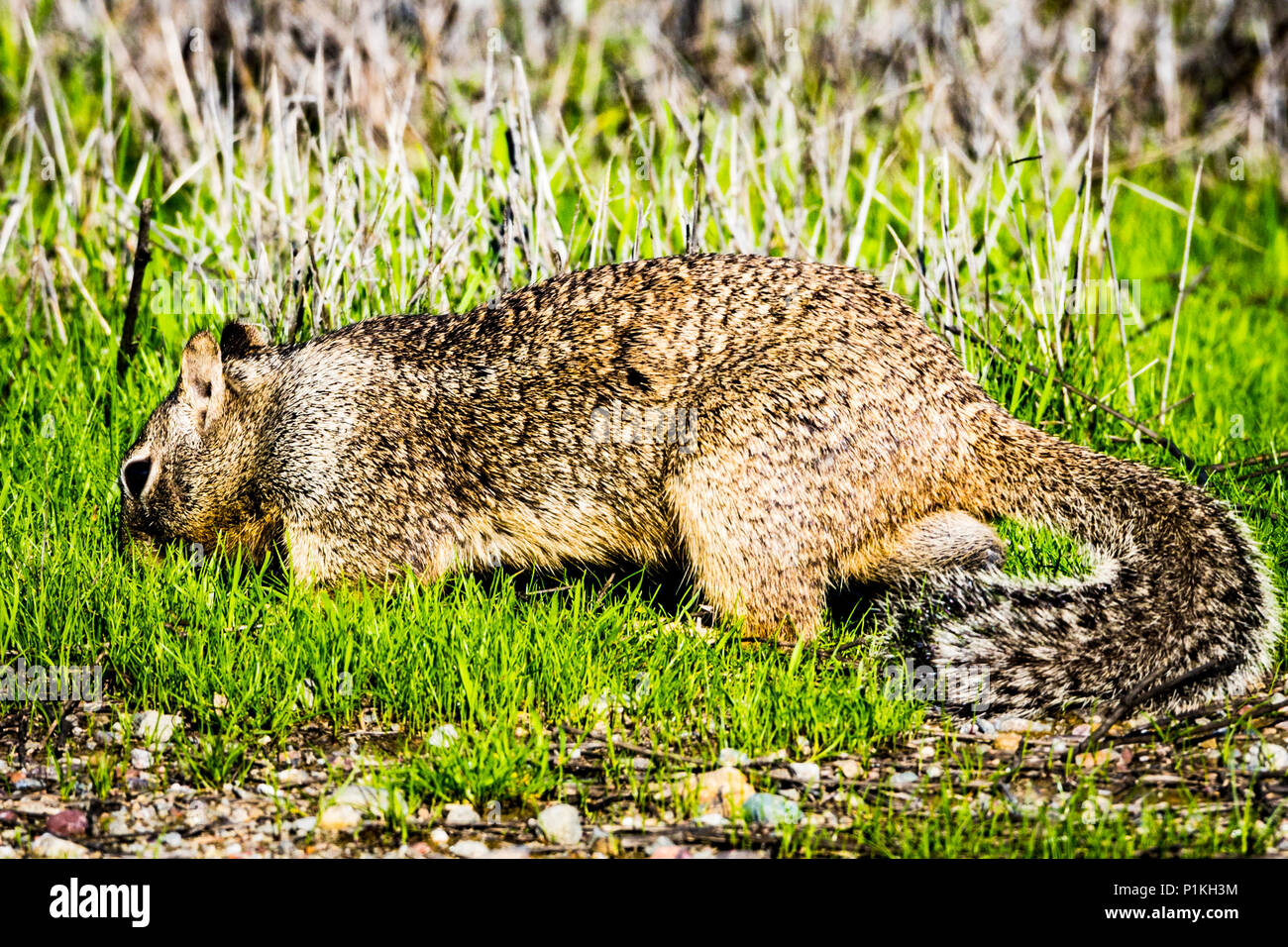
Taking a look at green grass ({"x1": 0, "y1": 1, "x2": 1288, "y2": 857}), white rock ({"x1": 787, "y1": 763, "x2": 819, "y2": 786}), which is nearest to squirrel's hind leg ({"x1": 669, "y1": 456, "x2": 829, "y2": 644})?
green grass ({"x1": 0, "y1": 1, "x2": 1288, "y2": 857})

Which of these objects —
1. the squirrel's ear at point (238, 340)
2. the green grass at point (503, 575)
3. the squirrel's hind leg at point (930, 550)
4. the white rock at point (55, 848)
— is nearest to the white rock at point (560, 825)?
the green grass at point (503, 575)

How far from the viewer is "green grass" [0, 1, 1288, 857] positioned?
3779 millimetres

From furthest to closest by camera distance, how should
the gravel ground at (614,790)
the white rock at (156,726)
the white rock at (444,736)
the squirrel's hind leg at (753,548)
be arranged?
the squirrel's hind leg at (753,548)
the white rock at (156,726)
the white rock at (444,736)
the gravel ground at (614,790)

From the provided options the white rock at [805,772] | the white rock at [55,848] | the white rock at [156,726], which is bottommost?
the white rock at [156,726]

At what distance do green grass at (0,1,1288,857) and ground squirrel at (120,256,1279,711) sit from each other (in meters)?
0.22

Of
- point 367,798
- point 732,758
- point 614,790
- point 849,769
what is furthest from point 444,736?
point 849,769

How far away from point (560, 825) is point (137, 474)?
100.0 inches

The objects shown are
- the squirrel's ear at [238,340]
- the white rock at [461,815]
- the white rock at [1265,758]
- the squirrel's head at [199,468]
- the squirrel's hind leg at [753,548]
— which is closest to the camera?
the white rock at [461,815]

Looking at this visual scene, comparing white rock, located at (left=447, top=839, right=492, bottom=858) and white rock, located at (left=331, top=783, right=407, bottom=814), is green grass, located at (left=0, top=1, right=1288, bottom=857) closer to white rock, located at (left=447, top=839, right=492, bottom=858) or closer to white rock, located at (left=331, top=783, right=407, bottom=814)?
white rock, located at (left=331, top=783, right=407, bottom=814)

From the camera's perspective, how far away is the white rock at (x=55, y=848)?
322cm

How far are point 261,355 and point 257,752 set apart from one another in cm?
194

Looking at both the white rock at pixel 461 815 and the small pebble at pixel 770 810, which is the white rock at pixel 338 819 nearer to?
the white rock at pixel 461 815

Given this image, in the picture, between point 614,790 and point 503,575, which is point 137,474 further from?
point 614,790
